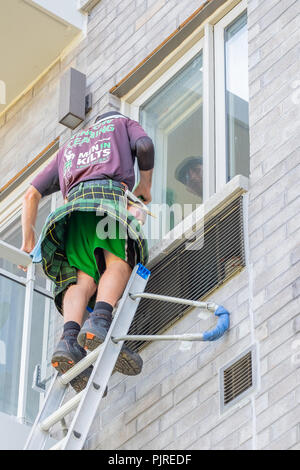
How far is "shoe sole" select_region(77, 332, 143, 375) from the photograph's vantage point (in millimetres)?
5850

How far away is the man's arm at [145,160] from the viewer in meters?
6.57

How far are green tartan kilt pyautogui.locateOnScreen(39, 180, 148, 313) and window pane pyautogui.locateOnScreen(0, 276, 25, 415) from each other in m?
0.43

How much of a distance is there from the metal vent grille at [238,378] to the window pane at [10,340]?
1467 millimetres

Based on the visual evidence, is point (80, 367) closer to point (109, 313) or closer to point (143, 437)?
point (109, 313)

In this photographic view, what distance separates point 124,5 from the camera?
872 cm

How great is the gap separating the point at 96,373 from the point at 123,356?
0.30 meters

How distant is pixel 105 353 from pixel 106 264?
73 cm

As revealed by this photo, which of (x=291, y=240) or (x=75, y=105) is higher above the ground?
(x=75, y=105)

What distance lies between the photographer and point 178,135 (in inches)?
302

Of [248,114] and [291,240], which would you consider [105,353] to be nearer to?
[291,240]

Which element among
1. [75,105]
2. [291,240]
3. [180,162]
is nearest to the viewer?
[291,240]

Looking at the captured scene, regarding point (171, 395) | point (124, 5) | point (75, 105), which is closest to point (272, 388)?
point (171, 395)
